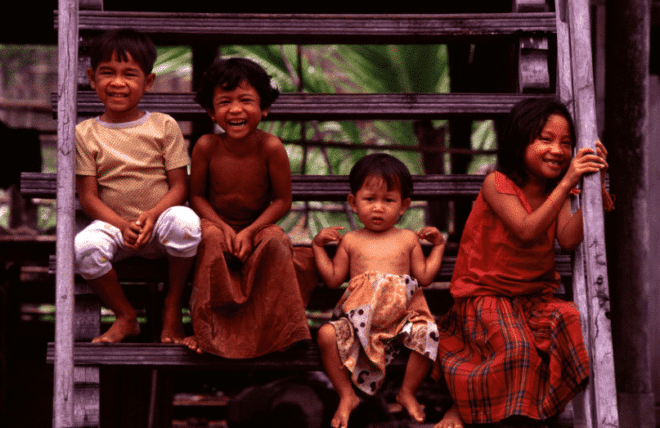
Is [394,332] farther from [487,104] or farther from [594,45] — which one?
[594,45]

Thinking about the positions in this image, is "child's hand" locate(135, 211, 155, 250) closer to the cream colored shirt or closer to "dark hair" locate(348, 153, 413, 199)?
the cream colored shirt

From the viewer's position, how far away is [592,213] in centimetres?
211

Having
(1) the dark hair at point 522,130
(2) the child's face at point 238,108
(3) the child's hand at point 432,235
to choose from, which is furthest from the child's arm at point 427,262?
(2) the child's face at point 238,108

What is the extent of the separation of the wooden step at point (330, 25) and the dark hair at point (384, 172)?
564 millimetres

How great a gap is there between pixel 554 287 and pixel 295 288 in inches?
36.1

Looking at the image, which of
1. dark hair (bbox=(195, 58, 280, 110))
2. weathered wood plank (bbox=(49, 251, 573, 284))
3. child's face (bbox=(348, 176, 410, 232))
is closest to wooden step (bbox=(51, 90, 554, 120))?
dark hair (bbox=(195, 58, 280, 110))

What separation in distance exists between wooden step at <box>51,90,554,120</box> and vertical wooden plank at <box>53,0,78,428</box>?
520mm

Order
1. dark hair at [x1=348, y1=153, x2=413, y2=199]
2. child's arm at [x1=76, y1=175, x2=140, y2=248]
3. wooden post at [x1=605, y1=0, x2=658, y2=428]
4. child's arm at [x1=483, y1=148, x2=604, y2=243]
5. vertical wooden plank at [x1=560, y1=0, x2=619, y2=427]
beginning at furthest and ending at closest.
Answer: wooden post at [x1=605, y1=0, x2=658, y2=428] → dark hair at [x1=348, y1=153, x2=413, y2=199] → child's arm at [x1=76, y1=175, x2=140, y2=248] → child's arm at [x1=483, y1=148, x2=604, y2=243] → vertical wooden plank at [x1=560, y1=0, x2=619, y2=427]

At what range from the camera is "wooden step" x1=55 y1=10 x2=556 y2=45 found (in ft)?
9.15

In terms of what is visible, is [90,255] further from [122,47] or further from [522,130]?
[522,130]

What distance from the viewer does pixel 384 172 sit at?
8.48 feet

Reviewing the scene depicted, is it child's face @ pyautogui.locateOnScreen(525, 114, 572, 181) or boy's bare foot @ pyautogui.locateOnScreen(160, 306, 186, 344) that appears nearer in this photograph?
child's face @ pyautogui.locateOnScreen(525, 114, 572, 181)

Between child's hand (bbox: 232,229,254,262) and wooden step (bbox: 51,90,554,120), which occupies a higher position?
wooden step (bbox: 51,90,554,120)

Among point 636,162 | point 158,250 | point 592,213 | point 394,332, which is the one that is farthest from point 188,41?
point 636,162
